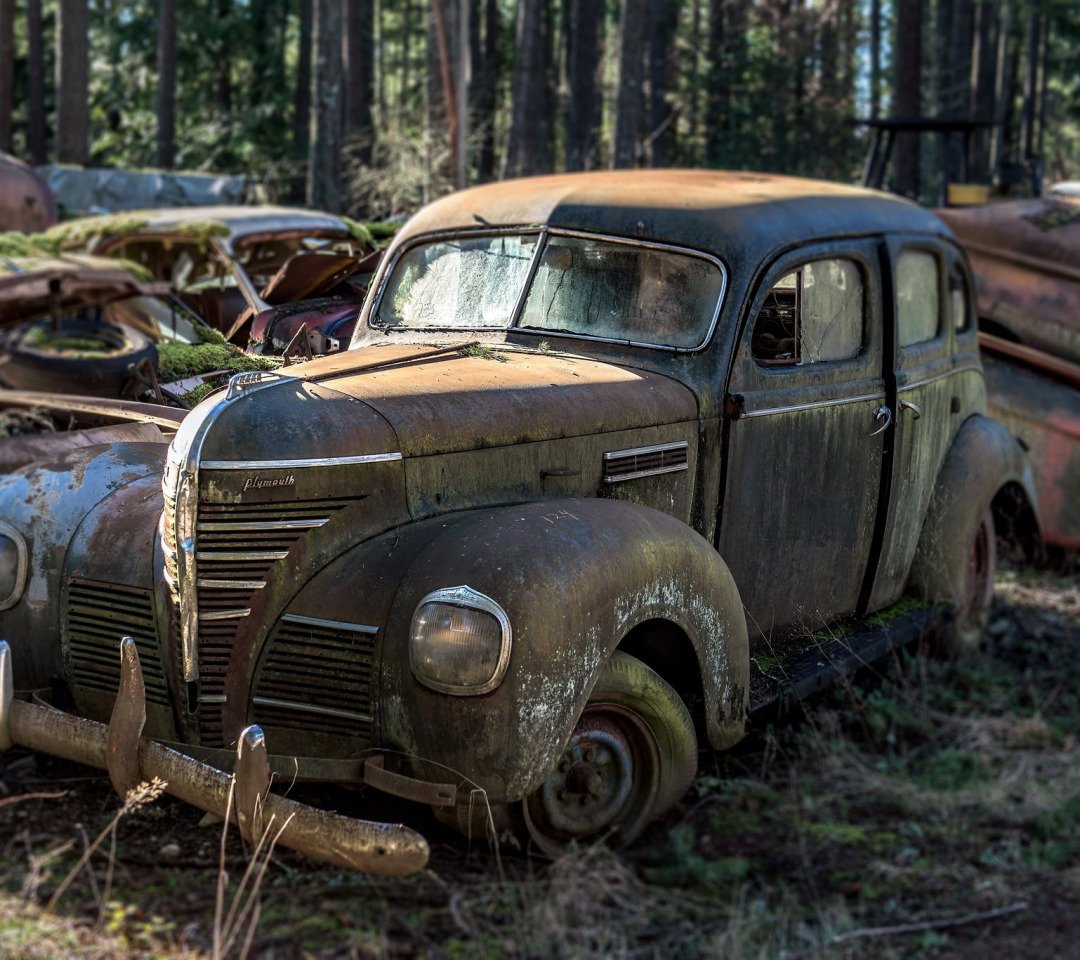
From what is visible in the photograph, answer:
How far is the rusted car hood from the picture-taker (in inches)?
149

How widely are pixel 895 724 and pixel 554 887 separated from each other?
2.22 m

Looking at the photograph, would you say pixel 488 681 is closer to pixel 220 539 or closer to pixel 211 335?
pixel 220 539

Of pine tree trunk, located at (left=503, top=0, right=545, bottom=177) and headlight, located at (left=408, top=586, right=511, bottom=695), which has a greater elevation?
pine tree trunk, located at (left=503, top=0, right=545, bottom=177)

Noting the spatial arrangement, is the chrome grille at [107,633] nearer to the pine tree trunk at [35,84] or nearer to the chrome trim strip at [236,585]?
the chrome trim strip at [236,585]

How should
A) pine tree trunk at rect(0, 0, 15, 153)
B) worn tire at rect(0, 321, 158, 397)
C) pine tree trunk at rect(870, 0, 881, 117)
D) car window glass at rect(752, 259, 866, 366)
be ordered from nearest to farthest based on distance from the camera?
car window glass at rect(752, 259, 866, 366), worn tire at rect(0, 321, 158, 397), pine tree trunk at rect(0, 0, 15, 153), pine tree trunk at rect(870, 0, 881, 117)

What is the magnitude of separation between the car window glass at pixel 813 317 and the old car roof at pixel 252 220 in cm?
538

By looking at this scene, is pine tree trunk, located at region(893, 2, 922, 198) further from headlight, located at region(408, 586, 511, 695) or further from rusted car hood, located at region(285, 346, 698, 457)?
headlight, located at region(408, 586, 511, 695)

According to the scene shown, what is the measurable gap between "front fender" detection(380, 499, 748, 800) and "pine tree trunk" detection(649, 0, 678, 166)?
21186mm

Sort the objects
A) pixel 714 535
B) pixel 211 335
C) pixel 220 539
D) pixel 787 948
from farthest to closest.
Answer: pixel 211 335, pixel 714 535, pixel 220 539, pixel 787 948

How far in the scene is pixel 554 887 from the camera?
339 cm

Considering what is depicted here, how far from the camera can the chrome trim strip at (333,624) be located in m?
3.44


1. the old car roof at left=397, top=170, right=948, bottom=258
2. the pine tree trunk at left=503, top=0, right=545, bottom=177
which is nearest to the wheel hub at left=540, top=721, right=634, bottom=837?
the old car roof at left=397, top=170, right=948, bottom=258

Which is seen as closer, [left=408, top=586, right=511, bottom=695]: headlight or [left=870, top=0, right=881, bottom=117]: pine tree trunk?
[left=408, top=586, right=511, bottom=695]: headlight

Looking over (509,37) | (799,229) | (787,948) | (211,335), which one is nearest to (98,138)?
(509,37)
